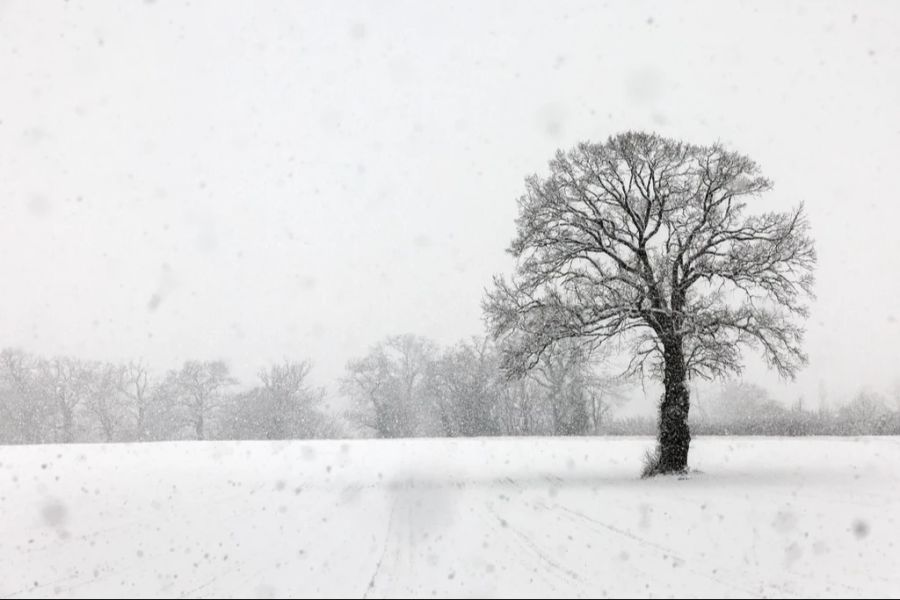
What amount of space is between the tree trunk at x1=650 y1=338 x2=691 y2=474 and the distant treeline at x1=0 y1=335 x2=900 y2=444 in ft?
109

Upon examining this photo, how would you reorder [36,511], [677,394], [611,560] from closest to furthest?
[611,560], [36,511], [677,394]

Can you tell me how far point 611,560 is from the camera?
328 inches

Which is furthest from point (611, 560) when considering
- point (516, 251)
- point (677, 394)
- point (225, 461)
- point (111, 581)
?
point (225, 461)

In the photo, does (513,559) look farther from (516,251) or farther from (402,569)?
(516,251)

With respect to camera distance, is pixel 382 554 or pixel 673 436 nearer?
pixel 382 554

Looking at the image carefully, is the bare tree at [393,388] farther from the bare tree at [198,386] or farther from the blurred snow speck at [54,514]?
the blurred snow speck at [54,514]

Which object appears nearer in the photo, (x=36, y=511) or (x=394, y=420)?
(x=36, y=511)

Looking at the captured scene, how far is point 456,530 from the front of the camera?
33.4ft

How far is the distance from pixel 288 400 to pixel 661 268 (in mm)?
56374

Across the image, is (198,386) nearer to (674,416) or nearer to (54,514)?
(54,514)

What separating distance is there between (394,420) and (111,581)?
53.0m

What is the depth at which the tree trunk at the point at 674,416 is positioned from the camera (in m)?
16.2

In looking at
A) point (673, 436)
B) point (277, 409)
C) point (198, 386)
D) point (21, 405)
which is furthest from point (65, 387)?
point (673, 436)

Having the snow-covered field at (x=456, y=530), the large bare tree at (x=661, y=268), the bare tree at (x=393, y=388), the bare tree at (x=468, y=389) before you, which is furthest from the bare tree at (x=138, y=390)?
the large bare tree at (x=661, y=268)
